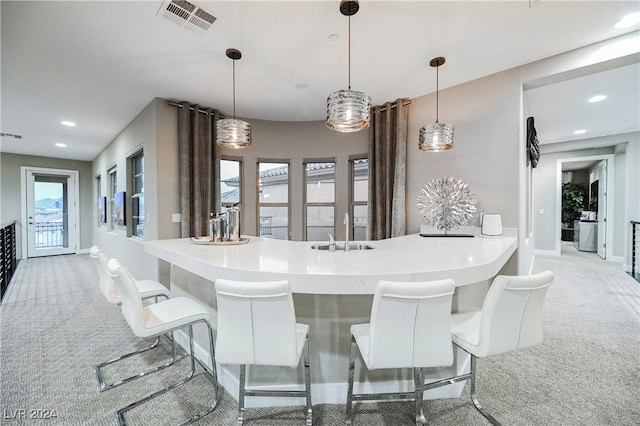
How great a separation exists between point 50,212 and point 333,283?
9.47 meters

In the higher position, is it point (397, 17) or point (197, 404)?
point (397, 17)

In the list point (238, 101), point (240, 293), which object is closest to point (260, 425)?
point (240, 293)

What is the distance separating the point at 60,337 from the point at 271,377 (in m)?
2.47

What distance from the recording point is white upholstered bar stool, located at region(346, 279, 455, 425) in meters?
1.16

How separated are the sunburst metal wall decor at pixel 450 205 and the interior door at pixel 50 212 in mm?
9115

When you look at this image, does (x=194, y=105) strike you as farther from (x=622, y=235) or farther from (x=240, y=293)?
(x=622, y=235)

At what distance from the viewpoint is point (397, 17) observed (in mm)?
2172

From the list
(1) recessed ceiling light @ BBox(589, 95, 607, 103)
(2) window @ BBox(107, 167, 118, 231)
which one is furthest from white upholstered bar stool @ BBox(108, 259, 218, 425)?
(1) recessed ceiling light @ BBox(589, 95, 607, 103)

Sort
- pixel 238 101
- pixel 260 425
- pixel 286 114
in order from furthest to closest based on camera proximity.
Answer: pixel 286 114, pixel 238 101, pixel 260 425

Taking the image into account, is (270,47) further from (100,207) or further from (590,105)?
(100,207)

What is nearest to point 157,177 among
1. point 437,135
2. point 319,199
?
point 319,199

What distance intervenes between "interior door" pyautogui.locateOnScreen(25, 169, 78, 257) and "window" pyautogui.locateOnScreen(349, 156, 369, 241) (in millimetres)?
7781

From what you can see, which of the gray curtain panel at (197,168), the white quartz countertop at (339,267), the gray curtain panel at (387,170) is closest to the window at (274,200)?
the gray curtain panel at (197,168)

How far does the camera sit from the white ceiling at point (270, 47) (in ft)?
6.88
